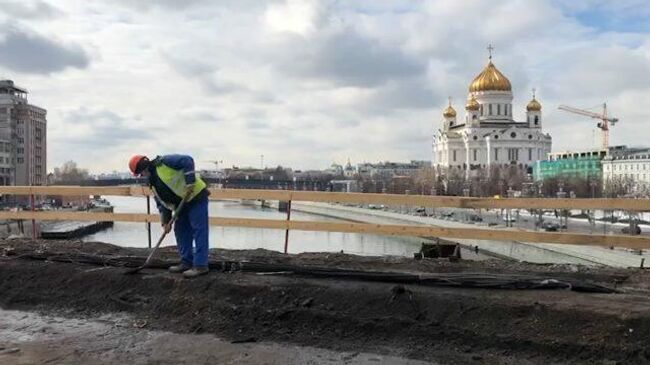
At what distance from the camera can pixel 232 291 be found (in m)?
6.58

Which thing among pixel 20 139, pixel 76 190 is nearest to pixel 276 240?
pixel 76 190

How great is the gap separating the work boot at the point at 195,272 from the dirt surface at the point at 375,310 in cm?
9

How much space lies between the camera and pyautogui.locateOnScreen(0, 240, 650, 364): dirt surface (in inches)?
204

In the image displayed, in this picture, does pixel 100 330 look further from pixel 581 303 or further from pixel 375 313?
pixel 581 303

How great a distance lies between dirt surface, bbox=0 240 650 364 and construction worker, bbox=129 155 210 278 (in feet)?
0.99

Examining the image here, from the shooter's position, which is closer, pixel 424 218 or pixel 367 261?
pixel 367 261

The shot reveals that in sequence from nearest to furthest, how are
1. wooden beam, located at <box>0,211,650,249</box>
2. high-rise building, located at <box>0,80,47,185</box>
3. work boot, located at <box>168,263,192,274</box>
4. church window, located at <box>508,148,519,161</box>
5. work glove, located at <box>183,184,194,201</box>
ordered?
work glove, located at <box>183,184,194,201</box> < work boot, located at <box>168,263,192,274</box> < wooden beam, located at <box>0,211,650,249</box> < high-rise building, located at <box>0,80,47,185</box> < church window, located at <box>508,148,519,161</box>

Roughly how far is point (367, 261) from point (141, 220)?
420cm

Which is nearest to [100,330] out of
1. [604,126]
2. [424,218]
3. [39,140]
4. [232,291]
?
[232,291]

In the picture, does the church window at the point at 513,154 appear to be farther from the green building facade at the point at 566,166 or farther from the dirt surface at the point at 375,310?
the dirt surface at the point at 375,310

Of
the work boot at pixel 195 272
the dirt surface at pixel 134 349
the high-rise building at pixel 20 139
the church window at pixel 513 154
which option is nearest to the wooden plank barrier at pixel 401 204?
the work boot at pixel 195 272

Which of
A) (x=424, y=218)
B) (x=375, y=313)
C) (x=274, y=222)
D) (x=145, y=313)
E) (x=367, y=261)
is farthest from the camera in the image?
(x=424, y=218)

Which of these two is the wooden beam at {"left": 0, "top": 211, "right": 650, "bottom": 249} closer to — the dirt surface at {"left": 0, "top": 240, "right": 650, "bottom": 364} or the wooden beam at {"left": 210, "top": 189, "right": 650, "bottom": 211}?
the wooden beam at {"left": 210, "top": 189, "right": 650, "bottom": 211}

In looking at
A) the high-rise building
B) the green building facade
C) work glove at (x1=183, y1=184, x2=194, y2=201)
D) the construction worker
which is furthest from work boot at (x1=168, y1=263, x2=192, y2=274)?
the green building facade
